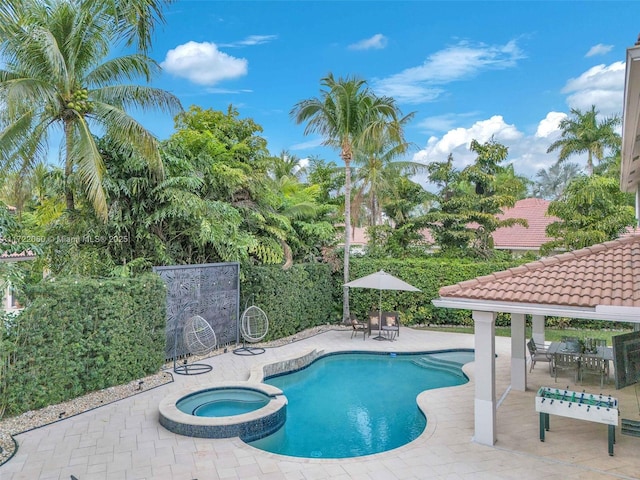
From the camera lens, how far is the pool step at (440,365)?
13773mm

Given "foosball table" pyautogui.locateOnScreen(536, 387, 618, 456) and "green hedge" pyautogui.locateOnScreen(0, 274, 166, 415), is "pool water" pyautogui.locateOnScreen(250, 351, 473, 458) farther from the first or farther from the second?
"green hedge" pyautogui.locateOnScreen(0, 274, 166, 415)

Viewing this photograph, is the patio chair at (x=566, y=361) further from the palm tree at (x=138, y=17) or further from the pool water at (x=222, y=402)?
the palm tree at (x=138, y=17)

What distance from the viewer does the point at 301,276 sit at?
705 inches

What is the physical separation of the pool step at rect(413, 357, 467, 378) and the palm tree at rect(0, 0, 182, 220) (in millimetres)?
10427

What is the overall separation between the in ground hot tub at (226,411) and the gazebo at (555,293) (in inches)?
157

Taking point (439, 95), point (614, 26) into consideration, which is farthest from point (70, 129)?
point (439, 95)

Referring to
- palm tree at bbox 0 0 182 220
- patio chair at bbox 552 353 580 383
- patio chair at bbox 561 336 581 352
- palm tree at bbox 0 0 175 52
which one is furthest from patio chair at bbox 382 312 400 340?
palm tree at bbox 0 0 175 52

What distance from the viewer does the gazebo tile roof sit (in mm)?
6574

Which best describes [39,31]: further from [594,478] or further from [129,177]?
[594,478]

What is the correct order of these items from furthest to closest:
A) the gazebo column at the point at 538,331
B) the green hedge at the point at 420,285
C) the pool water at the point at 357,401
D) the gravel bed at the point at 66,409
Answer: the green hedge at the point at 420,285, the gazebo column at the point at 538,331, the pool water at the point at 357,401, the gravel bed at the point at 66,409

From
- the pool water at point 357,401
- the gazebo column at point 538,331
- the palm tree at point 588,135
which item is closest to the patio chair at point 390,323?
the pool water at point 357,401

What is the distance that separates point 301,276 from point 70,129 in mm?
9628

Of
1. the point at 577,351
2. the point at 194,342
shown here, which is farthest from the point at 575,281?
the point at 194,342

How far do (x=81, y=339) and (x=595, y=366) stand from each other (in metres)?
12.4
